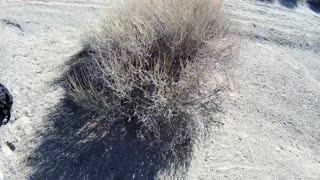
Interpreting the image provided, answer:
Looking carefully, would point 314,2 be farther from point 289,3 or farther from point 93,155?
point 93,155

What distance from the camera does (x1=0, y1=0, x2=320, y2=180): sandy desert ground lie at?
12.3 ft

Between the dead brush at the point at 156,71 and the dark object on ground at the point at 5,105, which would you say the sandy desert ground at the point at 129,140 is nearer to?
the dark object on ground at the point at 5,105

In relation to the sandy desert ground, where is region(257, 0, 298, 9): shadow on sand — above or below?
below

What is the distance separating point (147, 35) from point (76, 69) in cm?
111

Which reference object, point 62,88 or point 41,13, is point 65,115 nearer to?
point 62,88

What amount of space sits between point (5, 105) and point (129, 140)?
1.38 m

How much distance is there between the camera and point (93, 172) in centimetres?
366

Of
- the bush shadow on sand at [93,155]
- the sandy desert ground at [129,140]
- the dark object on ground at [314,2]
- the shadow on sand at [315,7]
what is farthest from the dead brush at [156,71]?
the dark object on ground at [314,2]

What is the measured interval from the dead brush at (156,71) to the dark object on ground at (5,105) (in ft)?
2.09

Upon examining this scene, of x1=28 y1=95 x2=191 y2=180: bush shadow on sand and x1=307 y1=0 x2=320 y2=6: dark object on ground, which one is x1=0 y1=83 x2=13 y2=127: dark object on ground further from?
x1=307 y1=0 x2=320 y2=6: dark object on ground

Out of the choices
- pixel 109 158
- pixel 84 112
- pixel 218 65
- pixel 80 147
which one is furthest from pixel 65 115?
pixel 218 65

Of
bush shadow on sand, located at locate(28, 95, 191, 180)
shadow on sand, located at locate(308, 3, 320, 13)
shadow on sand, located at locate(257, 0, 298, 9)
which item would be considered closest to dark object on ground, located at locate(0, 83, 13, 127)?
bush shadow on sand, located at locate(28, 95, 191, 180)

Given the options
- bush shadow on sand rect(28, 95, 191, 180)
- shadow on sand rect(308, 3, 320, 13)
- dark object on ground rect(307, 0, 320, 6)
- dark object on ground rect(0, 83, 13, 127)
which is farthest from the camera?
dark object on ground rect(307, 0, 320, 6)

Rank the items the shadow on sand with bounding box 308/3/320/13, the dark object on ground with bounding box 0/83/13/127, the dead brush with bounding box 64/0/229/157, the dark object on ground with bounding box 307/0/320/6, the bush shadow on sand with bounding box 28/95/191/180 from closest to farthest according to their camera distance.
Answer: the bush shadow on sand with bounding box 28/95/191/180 < the dead brush with bounding box 64/0/229/157 < the dark object on ground with bounding box 0/83/13/127 < the shadow on sand with bounding box 308/3/320/13 < the dark object on ground with bounding box 307/0/320/6
